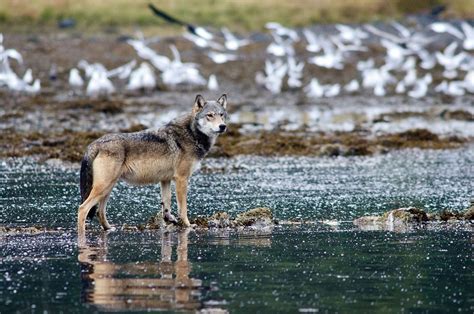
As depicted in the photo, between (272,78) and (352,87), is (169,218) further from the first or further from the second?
(352,87)

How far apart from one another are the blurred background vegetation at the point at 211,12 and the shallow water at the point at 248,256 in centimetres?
3446

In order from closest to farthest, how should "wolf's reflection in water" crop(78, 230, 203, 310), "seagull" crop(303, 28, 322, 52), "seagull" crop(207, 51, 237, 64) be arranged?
"wolf's reflection in water" crop(78, 230, 203, 310), "seagull" crop(207, 51, 237, 64), "seagull" crop(303, 28, 322, 52)

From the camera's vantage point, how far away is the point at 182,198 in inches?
602

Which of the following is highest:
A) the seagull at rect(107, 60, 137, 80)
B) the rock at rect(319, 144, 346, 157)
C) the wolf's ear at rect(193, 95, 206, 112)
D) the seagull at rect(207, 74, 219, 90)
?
the seagull at rect(107, 60, 137, 80)

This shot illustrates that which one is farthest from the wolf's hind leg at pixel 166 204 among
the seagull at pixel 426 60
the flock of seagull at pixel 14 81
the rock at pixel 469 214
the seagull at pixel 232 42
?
the seagull at pixel 426 60

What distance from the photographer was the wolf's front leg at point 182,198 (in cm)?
1525

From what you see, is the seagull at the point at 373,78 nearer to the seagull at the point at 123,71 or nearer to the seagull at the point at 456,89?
the seagull at the point at 456,89

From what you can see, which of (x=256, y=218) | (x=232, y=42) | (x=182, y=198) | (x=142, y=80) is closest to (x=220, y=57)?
(x=232, y=42)

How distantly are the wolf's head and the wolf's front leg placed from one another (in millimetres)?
693

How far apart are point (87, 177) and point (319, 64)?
32374 mm

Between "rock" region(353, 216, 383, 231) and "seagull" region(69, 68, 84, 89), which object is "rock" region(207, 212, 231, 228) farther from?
"seagull" region(69, 68, 84, 89)

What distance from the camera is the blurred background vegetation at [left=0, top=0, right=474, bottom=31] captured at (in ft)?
179

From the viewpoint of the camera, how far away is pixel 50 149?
1025 inches

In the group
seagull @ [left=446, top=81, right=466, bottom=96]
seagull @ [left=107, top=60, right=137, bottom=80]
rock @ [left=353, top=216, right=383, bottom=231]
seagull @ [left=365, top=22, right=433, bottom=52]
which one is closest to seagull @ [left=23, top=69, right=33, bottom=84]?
seagull @ [left=107, top=60, right=137, bottom=80]
